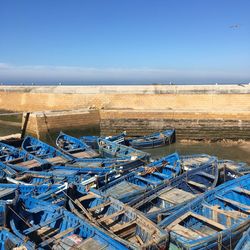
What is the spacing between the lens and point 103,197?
11.1 metres

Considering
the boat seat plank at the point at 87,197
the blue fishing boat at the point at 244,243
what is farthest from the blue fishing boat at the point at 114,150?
the blue fishing boat at the point at 244,243

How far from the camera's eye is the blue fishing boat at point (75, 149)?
19270mm

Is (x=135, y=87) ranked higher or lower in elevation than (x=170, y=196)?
higher

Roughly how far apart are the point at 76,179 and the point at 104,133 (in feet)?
51.4

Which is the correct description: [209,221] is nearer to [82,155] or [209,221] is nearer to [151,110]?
[82,155]

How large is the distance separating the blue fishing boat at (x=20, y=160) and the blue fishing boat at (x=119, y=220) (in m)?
5.02

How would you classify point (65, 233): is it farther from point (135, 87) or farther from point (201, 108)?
point (135, 87)

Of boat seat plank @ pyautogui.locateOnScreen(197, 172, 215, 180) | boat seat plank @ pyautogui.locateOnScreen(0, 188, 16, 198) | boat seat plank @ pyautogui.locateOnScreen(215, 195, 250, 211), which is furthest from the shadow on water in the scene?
boat seat plank @ pyautogui.locateOnScreen(0, 188, 16, 198)

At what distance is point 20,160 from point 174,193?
9401mm

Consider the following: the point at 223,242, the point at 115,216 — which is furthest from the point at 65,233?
the point at 223,242

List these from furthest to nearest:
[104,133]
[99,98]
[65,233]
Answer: [99,98] < [104,133] < [65,233]

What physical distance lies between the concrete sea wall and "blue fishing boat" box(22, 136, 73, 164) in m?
5.86

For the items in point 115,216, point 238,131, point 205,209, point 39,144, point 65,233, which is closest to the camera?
point 65,233

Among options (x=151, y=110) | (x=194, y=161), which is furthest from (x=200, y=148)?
(x=194, y=161)
